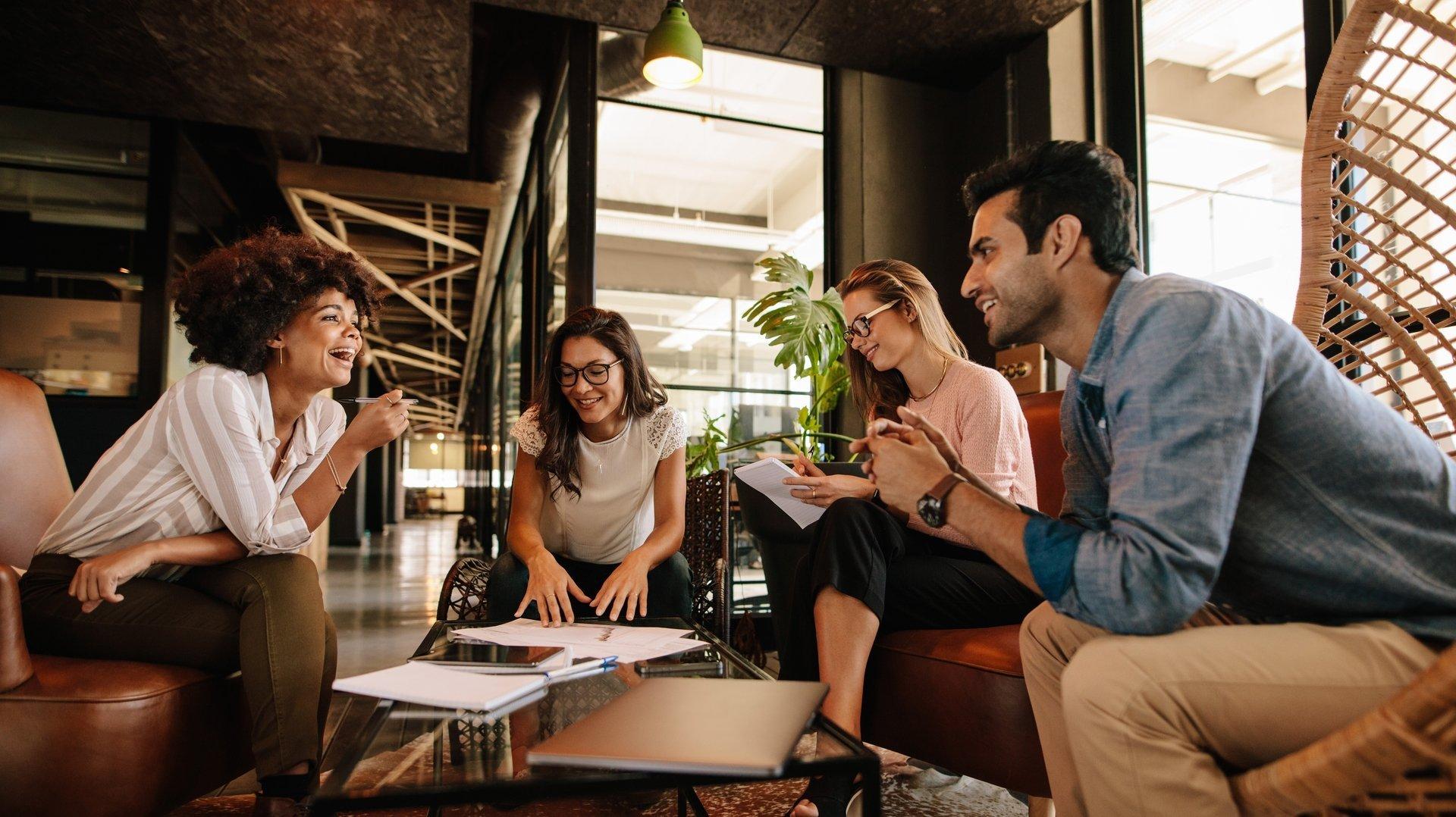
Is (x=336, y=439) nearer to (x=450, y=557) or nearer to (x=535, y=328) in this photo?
(x=535, y=328)

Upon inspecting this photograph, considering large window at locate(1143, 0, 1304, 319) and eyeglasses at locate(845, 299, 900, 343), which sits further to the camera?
large window at locate(1143, 0, 1304, 319)

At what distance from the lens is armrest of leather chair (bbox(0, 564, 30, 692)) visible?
1.28 meters

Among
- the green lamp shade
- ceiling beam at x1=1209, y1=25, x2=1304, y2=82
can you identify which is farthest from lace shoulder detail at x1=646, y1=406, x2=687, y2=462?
ceiling beam at x1=1209, y1=25, x2=1304, y2=82

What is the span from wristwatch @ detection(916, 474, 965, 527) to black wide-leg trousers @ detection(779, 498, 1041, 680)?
49 cm

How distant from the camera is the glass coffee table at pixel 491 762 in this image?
2.51ft

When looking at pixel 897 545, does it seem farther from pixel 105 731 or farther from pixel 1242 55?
pixel 1242 55

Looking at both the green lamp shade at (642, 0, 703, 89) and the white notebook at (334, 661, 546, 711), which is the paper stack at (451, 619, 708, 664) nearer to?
the white notebook at (334, 661, 546, 711)

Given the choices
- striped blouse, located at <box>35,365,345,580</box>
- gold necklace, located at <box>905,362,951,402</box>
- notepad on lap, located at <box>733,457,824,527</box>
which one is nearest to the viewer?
striped blouse, located at <box>35,365,345,580</box>

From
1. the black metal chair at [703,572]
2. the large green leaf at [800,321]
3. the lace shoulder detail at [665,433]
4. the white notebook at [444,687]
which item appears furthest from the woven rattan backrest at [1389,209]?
the large green leaf at [800,321]

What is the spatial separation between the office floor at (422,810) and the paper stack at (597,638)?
0.30m

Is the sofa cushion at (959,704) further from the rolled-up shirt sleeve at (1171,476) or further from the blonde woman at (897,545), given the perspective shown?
the rolled-up shirt sleeve at (1171,476)

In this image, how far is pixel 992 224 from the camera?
4.30 feet

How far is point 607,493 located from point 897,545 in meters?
A: 0.84

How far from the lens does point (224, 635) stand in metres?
1.55
